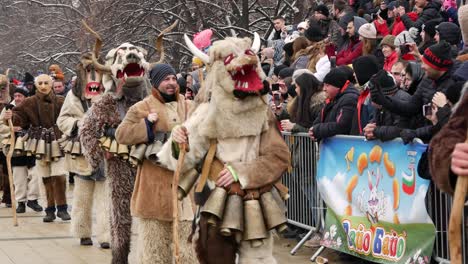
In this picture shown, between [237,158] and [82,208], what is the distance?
195 inches

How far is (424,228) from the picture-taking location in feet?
27.1

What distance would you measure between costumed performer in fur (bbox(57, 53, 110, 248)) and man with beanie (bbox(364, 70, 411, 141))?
11.5ft

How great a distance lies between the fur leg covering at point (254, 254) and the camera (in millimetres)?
6965

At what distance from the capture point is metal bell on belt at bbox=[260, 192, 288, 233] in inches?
273

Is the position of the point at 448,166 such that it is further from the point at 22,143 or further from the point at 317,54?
the point at 22,143

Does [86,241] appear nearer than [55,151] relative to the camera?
Yes

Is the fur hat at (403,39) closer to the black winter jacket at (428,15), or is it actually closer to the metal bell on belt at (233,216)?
the black winter jacket at (428,15)

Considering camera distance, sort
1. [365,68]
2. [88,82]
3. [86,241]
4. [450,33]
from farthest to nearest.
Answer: [88,82] < [86,241] < [450,33] < [365,68]

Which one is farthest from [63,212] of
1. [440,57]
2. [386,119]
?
[440,57]

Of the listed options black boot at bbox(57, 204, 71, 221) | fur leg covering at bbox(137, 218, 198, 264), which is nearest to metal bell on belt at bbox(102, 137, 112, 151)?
fur leg covering at bbox(137, 218, 198, 264)

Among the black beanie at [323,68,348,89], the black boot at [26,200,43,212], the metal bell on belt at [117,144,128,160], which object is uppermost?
the black beanie at [323,68,348,89]

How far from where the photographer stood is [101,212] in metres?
11.3

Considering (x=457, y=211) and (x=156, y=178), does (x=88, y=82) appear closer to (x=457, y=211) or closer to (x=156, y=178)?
(x=156, y=178)

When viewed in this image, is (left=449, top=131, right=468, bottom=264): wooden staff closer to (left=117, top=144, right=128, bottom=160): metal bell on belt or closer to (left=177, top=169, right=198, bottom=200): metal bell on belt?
(left=177, top=169, right=198, bottom=200): metal bell on belt
